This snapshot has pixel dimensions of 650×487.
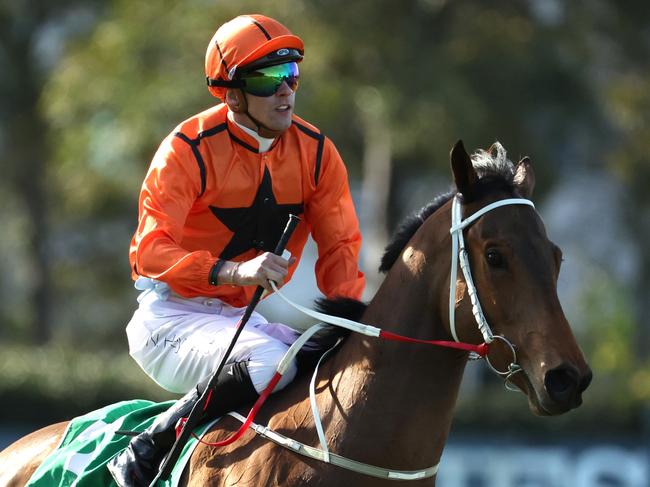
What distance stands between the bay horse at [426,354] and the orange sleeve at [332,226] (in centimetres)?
52

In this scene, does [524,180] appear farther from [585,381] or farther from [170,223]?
[170,223]

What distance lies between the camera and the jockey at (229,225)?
424 centimetres

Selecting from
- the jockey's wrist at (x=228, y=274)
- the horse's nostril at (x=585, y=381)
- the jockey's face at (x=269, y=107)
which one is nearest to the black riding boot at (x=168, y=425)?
the jockey's wrist at (x=228, y=274)

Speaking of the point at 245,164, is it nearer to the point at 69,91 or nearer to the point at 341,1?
the point at 341,1

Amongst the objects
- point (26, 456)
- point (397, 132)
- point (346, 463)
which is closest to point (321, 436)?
point (346, 463)

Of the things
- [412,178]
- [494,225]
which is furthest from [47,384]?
[494,225]

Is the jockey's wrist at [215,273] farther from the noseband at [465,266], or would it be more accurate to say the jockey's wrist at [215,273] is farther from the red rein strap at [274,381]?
the noseband at [465,266]

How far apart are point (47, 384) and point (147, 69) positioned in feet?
21.1

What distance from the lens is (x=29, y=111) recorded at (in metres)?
24.9

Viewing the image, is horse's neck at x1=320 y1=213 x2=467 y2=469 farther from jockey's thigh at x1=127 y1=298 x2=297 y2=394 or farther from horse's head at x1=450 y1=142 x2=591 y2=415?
jockey's thigh at x1=127 y1=298 x2=297 y2=394

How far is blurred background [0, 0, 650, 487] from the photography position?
1166 cm

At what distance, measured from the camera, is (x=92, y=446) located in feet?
15.2

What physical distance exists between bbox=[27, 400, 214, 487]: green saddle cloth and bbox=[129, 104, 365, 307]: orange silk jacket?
0.56 m

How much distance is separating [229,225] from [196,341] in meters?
0.49
